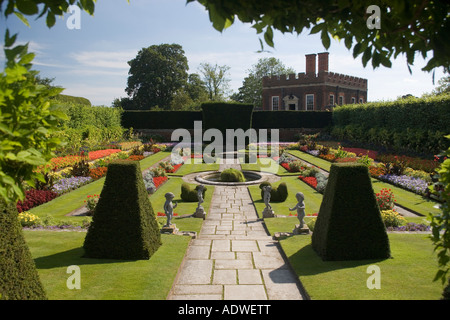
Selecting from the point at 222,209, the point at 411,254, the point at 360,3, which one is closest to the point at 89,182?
the point at 222,209

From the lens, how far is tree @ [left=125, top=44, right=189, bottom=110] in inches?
2184

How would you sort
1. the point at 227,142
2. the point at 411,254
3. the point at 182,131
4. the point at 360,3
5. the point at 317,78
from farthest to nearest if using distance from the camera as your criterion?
the point at 317,78, the point at 182,131, the point at 227,142, the point at 411,254, the point at 360,3

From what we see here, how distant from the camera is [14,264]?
4.15 metres

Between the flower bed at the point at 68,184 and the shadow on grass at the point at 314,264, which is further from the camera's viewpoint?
the flower bed at the point at 68,184

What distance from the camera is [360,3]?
10.6ft

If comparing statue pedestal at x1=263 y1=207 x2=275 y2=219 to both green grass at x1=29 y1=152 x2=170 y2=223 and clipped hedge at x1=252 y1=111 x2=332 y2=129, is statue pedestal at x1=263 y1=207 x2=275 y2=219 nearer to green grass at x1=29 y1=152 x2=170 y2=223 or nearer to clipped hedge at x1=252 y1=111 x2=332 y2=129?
green grass at x1=29 y1=152 x2=170 y2=223

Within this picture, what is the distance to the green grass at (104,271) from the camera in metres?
5.34

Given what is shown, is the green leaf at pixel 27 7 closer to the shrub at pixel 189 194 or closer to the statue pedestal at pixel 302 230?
the statue pedestal at pixel 302 230

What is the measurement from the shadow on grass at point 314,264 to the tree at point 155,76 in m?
51.1

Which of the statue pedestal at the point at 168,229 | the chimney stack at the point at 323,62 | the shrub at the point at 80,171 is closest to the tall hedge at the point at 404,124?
the chimney stack at the point at 323,62

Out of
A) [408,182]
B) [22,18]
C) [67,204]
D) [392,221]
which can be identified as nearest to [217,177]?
[67,204]

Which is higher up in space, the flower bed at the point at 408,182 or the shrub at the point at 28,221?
the flower bed at the point at 408,182
